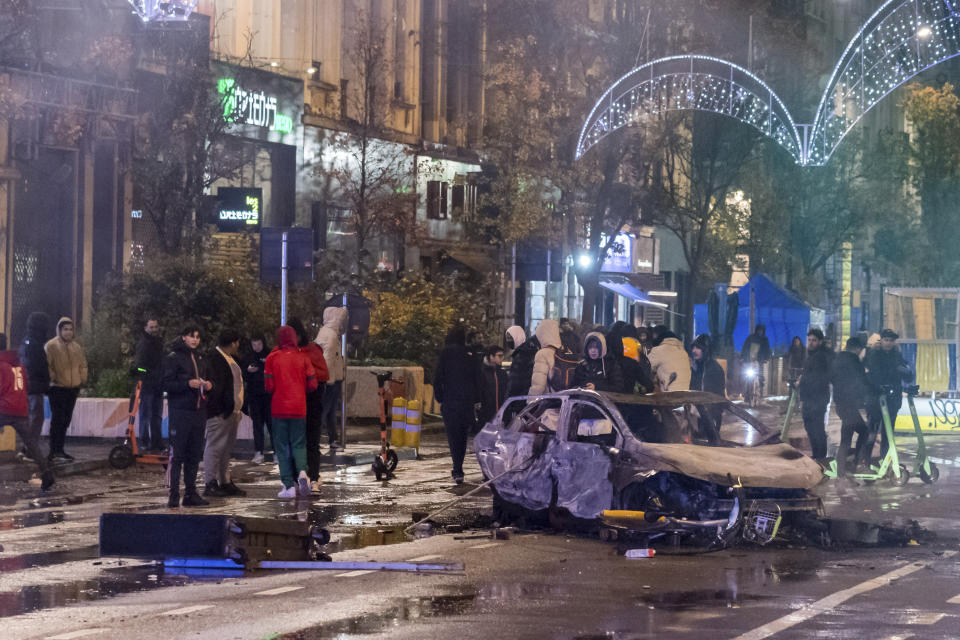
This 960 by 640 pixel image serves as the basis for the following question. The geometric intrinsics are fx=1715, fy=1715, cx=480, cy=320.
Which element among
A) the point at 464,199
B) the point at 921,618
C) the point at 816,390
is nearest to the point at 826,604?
the point at 921,618

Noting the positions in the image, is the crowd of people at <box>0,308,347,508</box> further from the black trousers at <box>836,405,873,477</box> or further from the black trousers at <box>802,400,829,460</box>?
the black trousers at <box>836,405,873,477</box>

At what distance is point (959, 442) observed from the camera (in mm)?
28125

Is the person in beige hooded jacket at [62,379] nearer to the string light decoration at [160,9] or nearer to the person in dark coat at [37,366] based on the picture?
the person in dark coat at [37,366]

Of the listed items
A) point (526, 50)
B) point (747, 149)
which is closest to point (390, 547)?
point (526, 50)

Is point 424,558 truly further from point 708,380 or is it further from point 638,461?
point 708,380

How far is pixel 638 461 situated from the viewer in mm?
13320

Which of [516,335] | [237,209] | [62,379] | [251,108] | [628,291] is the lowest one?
[62,379]

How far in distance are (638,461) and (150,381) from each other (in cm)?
1039

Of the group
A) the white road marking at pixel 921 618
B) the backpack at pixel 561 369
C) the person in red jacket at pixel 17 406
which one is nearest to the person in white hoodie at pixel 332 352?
the person in red jacket at pixel 17 406

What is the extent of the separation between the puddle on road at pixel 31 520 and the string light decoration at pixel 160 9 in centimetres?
1433

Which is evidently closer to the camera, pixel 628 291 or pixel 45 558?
pixel 45 558

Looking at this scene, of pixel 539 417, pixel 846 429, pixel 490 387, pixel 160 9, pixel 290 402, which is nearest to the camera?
pixel 539 417

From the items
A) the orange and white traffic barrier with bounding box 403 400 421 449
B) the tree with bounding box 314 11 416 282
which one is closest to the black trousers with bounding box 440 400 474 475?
the orange and white traffic barrier with bounding box 403 400 421 449

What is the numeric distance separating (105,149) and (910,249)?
42.9m
